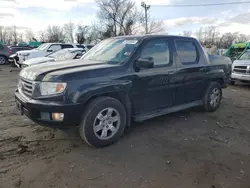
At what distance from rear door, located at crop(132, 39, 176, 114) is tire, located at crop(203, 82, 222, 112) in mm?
1295

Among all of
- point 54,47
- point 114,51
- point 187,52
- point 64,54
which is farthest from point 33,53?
point 187,52

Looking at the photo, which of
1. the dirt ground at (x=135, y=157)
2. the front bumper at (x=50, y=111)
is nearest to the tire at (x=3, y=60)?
the dirt ground at (x=135, y=157)

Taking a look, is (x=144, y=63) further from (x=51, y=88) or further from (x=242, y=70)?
(x=242, y=70)

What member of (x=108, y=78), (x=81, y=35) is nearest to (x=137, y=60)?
(x=108, y=78)

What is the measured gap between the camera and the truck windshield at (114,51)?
3.78m

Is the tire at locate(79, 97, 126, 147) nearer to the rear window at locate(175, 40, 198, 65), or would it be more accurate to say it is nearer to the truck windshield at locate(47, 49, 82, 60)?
the rear window at locate(175, 40, 198, 65)

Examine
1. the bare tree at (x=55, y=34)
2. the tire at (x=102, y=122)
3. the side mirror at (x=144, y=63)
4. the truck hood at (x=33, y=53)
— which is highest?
the bare tree at (x=55, y=34)

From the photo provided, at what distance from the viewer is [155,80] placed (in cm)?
395

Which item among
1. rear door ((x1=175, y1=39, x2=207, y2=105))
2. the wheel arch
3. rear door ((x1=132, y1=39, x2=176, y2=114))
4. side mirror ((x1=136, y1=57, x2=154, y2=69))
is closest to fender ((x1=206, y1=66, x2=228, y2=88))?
rear door ((x1=175, y1=39, x2=207, y2=105))

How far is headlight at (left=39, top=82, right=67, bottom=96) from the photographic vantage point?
9.88 ft

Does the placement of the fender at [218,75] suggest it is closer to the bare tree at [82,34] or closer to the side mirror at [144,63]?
the side mirror at [144,63]

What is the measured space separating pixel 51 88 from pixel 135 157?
5.20 feet

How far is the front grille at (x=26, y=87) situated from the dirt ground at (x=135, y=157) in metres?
0.87

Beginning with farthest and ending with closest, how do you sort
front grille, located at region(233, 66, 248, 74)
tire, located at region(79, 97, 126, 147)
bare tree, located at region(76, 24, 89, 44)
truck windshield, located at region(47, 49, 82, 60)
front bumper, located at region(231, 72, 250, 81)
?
bare tree, located at region(76, 24, 89, 44), truck windshield, located at region(47, 49, 82, 60), front grille, located at region(233, 66, 248, 74), front bumper, located at region(231, 72, 250, 81), tire, located at region(79, 97, 126, 147)
